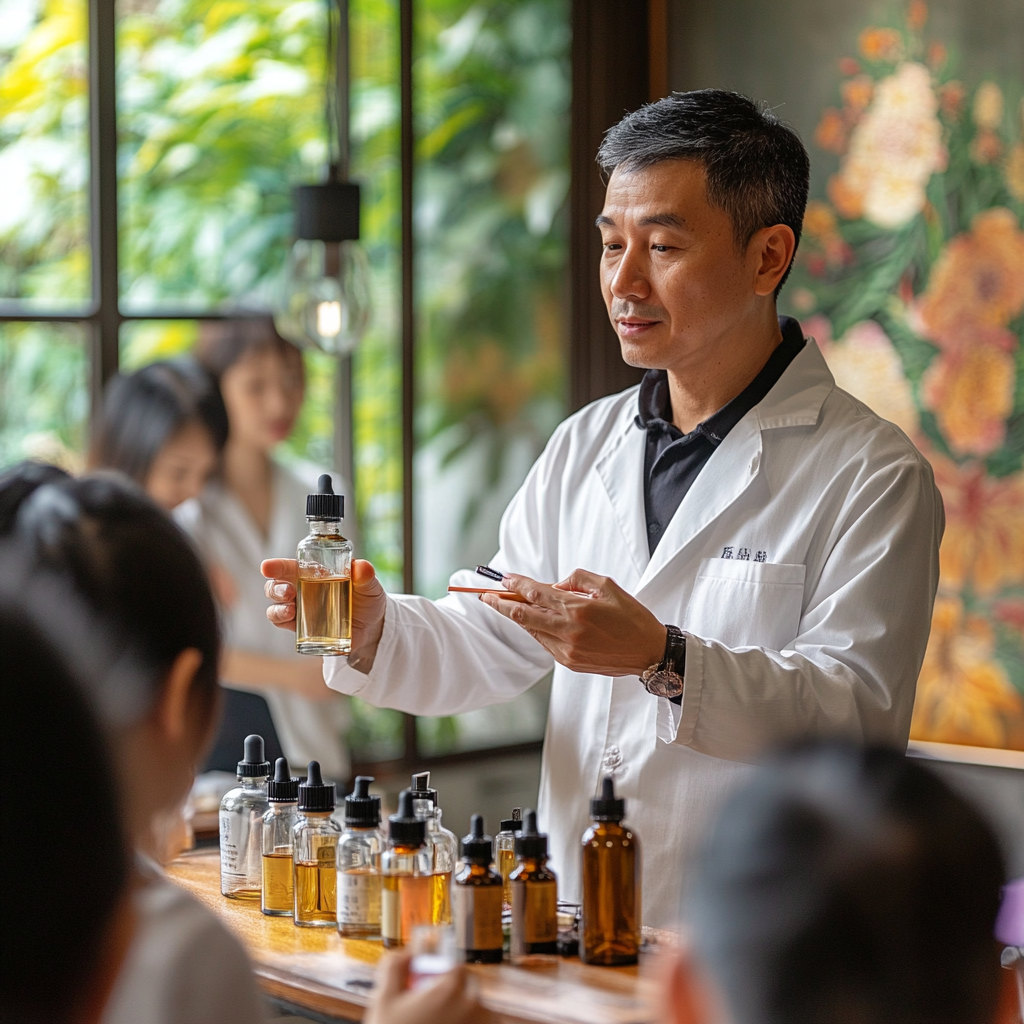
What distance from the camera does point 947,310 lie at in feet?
11.7

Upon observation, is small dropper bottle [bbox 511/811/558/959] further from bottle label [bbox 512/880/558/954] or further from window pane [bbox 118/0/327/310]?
window pane [bbox 118/0/327/310]

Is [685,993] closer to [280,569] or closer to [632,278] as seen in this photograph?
[280,569]

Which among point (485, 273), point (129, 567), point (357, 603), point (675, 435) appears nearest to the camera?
point (129, 567)

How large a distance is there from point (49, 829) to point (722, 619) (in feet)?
3.97

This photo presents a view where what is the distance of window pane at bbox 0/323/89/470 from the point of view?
3.42 metres

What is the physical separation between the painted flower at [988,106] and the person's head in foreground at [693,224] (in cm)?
163

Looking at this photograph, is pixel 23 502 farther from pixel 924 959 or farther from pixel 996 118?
pixel 996 118

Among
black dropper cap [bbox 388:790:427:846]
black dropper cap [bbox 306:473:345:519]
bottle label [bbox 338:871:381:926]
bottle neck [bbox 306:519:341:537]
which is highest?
black dropper cap [bbox 306:473:345:519]

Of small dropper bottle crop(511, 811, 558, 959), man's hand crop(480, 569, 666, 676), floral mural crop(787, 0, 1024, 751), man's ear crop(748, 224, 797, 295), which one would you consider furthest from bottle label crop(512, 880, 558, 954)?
floral mural crop(787, 0, 1024, 751)

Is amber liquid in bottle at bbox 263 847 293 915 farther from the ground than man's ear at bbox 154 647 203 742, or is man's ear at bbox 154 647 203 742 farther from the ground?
man's ear at bbox 154 647 203 742

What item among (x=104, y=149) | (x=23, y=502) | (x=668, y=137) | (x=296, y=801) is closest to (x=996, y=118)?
(x=668, y=137)

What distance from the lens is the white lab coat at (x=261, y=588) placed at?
345 cm

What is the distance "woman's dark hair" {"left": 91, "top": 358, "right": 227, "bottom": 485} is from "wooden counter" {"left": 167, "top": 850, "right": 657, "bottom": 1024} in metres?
2.03

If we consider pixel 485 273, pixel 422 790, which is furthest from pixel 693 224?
pixel 485 273
